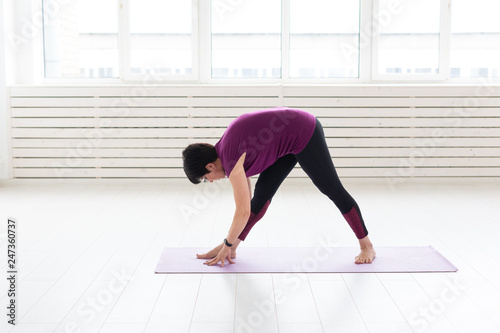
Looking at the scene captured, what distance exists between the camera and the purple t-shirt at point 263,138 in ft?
8.13

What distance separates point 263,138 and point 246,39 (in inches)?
127

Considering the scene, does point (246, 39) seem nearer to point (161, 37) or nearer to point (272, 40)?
point (272, 40)

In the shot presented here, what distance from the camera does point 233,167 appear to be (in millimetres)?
2449

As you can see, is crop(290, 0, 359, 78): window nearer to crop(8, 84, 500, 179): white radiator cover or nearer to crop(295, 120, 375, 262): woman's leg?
crop(8, 84, 500, 179): white radiator cover

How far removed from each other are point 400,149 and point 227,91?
1622mm

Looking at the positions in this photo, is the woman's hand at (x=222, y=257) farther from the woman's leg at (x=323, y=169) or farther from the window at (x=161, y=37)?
the window at (x=161, y=37)

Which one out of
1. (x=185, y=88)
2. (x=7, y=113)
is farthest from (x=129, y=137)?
(x=7, y=113)

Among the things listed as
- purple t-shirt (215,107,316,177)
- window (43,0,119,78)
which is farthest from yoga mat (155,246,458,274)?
window (43,0,119,78)

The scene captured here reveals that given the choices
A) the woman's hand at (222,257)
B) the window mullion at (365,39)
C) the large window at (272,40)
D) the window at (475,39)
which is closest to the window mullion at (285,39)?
the large window at (272,40)

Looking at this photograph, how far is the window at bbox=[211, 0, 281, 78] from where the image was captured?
18.1ft

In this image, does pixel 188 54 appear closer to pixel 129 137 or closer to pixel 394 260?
pixel 129 137

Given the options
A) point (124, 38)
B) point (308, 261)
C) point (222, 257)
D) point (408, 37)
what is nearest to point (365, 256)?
point (308, 261)

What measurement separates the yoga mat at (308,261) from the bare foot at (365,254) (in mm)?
28

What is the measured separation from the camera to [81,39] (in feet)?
18.3
